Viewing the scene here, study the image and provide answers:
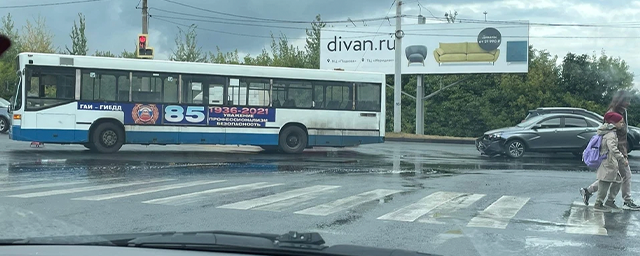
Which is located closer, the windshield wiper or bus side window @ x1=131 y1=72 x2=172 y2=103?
the windshield wiper

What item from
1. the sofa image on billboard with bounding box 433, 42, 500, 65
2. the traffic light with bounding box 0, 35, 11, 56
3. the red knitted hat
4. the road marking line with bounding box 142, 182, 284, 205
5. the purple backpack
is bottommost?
the road marking line with bounding box 142, 182, 284, 205

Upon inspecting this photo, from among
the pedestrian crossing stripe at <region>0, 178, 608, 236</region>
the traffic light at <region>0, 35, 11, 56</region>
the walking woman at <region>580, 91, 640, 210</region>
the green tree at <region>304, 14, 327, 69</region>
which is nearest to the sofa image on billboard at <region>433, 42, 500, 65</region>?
the green tree at <region>304, 14, 327, 69</region>

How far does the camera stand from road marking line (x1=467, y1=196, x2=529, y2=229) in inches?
349

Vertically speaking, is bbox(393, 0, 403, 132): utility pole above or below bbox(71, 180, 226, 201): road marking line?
above

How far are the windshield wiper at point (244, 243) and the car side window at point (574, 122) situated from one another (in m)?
19.2

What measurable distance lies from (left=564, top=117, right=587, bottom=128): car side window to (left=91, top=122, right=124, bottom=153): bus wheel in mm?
13259

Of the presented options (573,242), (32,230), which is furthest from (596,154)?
(32,230)

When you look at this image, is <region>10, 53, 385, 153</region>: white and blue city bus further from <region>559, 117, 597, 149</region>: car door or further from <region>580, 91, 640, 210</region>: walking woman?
<region>580, 91, 640, 210</region>: walking woman

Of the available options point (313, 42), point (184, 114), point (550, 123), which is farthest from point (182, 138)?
point (313, 42)

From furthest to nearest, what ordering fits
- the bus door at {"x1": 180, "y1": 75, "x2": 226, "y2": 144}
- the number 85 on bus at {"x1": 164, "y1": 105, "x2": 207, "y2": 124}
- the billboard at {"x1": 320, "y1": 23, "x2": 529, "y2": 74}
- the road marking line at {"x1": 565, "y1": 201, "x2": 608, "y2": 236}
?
the billboard at {"x1": 320, "y1": 23, "x2": 529, "y2": 74} < the bus door at {"x1": 180, "y1": 75, "x2": 226, "y2": 144} < the number 85 on bus at {"x1": 164, "y1": 105, "x2": 207, "y2": 124} < the road marking line at {"x1": 565, "y1": 201, "x2": 608, "y2": 236}

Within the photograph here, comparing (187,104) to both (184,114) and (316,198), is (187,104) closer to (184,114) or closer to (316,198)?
(184,114)

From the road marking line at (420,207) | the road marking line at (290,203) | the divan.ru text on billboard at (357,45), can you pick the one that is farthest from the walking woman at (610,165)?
the divan.ru text on billboard at (357,45)

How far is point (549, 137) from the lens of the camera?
21359 mm

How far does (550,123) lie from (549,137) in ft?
1.54
